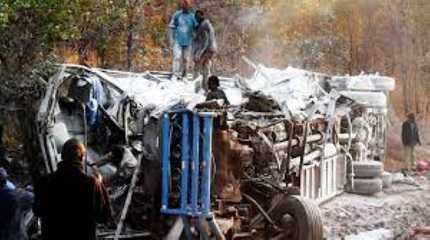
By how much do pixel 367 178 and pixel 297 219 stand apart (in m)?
7.00

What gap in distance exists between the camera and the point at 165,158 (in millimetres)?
8820

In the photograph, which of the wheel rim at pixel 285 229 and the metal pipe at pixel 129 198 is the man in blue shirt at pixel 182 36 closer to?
the wheel rim at pixel 285 229

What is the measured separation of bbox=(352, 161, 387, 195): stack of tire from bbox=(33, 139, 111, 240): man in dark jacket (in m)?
11.4

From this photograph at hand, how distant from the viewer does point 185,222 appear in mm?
8859

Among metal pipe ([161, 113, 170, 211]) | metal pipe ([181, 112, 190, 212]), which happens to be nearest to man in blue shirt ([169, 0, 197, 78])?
metal pipe ([161, 113, 170, 211])

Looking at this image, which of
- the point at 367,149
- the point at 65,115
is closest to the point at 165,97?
the point at 65,115

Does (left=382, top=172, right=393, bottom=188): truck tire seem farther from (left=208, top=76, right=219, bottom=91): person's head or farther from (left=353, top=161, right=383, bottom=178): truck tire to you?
(left=208, top=76, right=219, bottom=91): person's head

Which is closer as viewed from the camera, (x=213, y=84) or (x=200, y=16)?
(x=213, y=84)

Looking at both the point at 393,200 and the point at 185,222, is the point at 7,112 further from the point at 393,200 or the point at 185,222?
the point at 393,200

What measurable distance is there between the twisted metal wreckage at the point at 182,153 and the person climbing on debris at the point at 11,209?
2.13 metres

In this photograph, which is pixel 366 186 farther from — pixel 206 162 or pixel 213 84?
pixel 206 162

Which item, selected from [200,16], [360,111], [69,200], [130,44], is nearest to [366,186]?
[360,111]

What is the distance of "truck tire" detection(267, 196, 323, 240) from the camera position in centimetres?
1002

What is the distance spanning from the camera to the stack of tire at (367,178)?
16.6 metres
